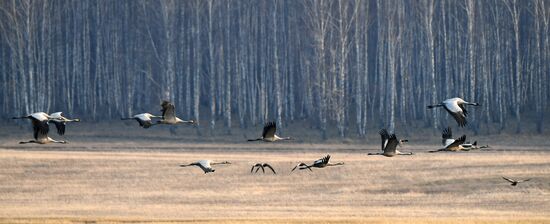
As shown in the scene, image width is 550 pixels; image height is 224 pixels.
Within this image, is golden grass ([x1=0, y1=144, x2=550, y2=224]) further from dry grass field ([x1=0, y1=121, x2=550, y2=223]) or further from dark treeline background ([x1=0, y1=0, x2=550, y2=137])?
dark treeline background ([x1=0, y1=0, x2=550, y2=137])

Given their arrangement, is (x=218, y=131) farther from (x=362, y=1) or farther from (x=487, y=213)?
(x=487, y=213)

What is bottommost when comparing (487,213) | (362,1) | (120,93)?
(487,213)

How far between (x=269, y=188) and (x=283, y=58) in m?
22.4

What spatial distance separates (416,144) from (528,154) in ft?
20.0

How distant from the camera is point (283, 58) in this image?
52.7 m

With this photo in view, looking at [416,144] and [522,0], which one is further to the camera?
[522,0]

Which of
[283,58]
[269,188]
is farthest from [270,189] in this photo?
[283,58]

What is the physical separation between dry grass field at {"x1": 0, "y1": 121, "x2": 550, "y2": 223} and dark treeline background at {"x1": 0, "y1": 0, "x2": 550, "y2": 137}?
8964mm

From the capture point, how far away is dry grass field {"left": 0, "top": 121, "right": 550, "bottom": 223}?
84.7ft

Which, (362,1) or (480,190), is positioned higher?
(362,1)

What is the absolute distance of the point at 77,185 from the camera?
30969 mm

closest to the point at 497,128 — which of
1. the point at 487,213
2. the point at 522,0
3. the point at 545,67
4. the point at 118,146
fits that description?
the point at 545,67

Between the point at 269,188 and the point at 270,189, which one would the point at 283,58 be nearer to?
the point at 269,188

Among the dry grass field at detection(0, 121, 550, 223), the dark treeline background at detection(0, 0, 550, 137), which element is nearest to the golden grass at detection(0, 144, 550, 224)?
the dry grass field at detection(0, 121, 550, 223)
